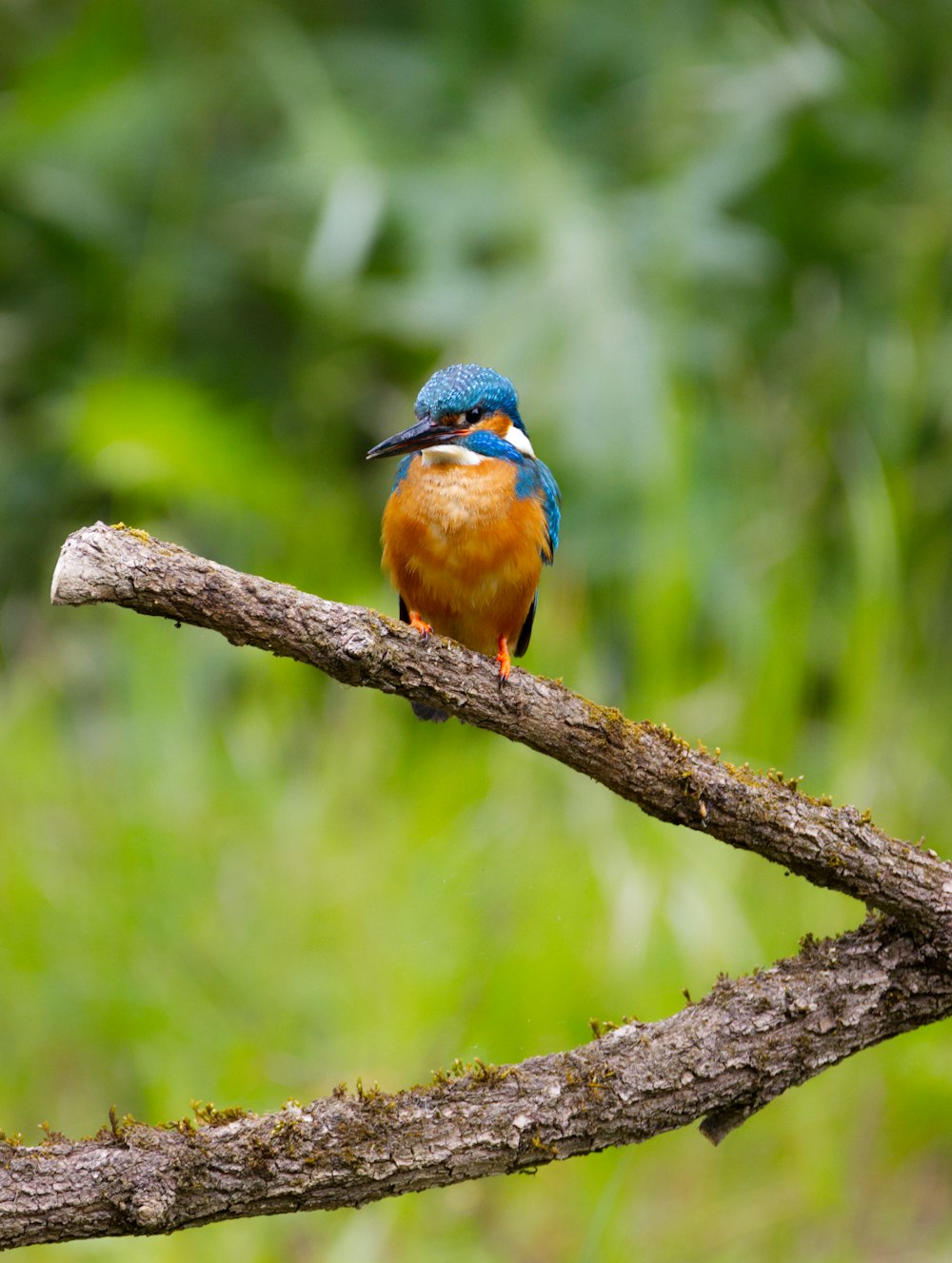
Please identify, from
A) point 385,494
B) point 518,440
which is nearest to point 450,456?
point 518,440

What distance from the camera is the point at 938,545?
467cm

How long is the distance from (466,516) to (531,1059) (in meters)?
1.05

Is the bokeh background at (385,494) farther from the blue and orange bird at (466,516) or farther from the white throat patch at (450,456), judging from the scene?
the white throat patch at (450,456)

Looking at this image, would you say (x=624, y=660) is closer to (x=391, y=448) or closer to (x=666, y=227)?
(x=666, y=227)

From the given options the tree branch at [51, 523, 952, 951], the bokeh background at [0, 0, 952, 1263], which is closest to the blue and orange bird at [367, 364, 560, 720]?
the tree branch at [51, 523, 952, 951]

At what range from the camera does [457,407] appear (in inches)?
97.3

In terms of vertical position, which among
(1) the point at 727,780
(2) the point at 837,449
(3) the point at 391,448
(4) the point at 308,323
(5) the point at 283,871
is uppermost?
(4) the point at 308,323

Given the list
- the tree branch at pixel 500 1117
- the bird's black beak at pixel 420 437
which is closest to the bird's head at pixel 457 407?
the bird's black beak at pixel 420 437

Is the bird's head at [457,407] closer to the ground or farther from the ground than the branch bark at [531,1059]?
farther from the ground

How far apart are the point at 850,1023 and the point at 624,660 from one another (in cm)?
260

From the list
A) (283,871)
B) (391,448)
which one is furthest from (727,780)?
(283,871)

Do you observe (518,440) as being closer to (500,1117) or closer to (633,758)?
(633,758)

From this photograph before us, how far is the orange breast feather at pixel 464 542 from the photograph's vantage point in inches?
98.5

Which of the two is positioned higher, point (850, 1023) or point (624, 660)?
point (624, 660)
